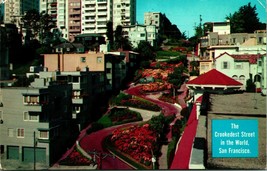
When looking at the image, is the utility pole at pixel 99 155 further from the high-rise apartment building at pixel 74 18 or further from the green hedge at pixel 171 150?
the high-rise apartment building at pixel 74 18

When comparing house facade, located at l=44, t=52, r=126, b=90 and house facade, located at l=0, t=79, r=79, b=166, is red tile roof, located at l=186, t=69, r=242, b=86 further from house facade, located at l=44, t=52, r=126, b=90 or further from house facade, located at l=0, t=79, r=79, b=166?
house facade, located at l=44, t=52, r=126, b=90

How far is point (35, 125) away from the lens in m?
18.3

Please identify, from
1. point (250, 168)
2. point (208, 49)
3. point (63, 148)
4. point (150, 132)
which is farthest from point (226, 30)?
point (250, 168)

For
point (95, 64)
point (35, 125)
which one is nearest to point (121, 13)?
point (95, 64)

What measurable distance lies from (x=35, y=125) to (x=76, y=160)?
3.69 metres

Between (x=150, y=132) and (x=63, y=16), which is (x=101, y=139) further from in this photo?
(x=63, y=16)

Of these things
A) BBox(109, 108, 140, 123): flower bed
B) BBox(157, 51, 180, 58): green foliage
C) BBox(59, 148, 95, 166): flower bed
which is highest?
BBox(157, 51, 180, 58): green foliage

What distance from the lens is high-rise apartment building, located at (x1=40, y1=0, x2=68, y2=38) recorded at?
19.1 metres

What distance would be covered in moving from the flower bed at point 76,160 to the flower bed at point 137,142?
5.95ft

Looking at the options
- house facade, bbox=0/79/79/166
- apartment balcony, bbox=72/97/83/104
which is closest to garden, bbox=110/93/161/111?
apartment balcony, bbox=72/97/83/104

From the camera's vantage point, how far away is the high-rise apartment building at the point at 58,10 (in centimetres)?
1912

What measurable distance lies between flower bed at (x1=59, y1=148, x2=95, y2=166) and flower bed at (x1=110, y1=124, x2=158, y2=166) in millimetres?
1812

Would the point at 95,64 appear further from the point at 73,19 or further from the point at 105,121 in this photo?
the point at 105,121

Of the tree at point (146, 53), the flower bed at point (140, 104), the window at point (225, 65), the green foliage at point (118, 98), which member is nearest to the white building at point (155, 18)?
the tree at point (146, 53)
